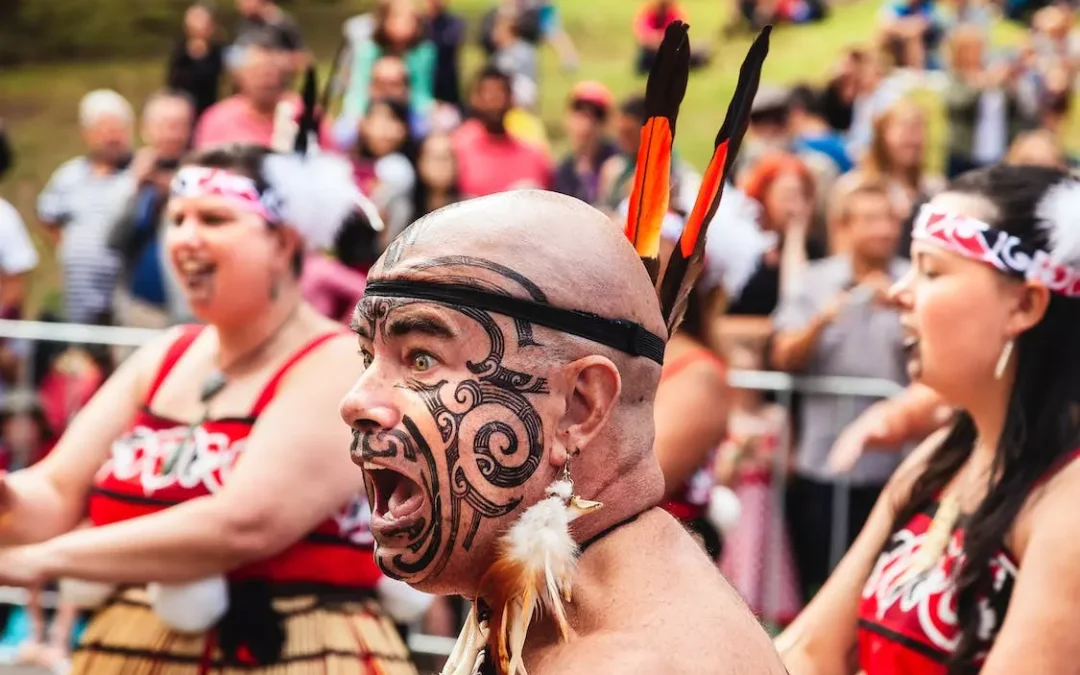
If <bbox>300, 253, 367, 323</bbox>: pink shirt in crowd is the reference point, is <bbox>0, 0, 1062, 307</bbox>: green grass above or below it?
below

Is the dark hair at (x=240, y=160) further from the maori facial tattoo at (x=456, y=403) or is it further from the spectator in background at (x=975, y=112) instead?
the spectator in background at (x=975, y=112)

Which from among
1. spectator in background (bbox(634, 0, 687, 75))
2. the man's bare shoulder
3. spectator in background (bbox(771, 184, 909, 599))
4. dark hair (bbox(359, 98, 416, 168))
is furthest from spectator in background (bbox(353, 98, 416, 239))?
spectator in background (bbox(634, 0, 687, 75))

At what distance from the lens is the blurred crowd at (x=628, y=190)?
7148 millimetres

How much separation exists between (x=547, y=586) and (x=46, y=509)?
8.30 ft

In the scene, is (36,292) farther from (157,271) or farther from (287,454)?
(287,454)

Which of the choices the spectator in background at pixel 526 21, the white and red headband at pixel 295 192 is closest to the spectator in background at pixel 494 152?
the spectator in background at pixel 526 21

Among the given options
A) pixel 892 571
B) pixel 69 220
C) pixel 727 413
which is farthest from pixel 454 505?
pixel 69 220

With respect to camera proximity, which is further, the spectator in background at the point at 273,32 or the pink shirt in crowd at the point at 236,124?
the spectator in background at the point at 273,32

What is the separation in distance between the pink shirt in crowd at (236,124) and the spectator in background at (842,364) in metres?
3.51

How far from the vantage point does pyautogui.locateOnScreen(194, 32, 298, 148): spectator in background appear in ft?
29.8

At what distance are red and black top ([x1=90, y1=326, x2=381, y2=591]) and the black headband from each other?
199 cm

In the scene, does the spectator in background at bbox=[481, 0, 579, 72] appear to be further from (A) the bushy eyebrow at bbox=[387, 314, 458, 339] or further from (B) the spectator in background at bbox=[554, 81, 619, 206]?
(A) the bushy eyebrow at bbox=[387, 314, 458, 339]

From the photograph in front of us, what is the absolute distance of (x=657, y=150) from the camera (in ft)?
8.93

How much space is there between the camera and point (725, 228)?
5.15 metres
